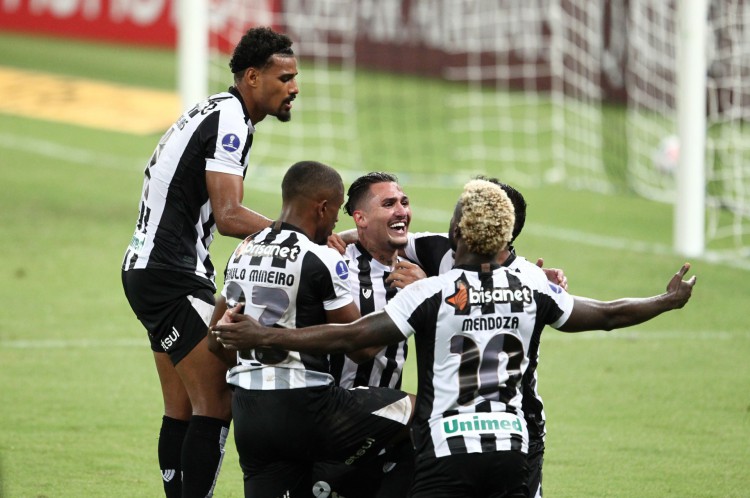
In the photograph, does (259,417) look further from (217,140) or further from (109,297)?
(109,297)

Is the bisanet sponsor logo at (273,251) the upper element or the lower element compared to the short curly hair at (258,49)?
lower

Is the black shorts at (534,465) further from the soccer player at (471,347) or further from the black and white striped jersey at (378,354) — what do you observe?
the black and white striped jersey at (378,354)

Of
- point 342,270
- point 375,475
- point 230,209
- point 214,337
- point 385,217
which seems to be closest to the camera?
point 342,270

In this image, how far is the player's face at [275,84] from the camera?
5.87 m

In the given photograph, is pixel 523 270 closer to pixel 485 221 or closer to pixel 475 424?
pixel 485 221

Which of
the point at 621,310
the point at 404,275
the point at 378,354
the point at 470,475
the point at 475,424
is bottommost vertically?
the point at 470,475

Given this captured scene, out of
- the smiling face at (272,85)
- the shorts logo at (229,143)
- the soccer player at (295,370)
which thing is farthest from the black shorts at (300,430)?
the smiling face at (272,85)

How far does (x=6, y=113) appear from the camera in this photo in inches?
846

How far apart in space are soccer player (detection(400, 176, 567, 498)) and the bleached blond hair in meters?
0.17

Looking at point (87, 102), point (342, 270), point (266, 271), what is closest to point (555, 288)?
Result: point (342, 270)

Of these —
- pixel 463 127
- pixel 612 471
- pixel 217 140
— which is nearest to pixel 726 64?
pixel 463 127

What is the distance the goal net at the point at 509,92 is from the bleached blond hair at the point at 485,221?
920 centimetres

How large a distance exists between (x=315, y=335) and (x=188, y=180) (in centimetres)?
124

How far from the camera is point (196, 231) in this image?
5949 millimetres
